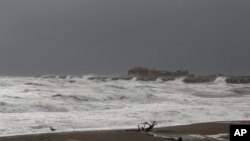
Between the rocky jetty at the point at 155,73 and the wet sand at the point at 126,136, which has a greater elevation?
the rocky jetty at the point at 155,73

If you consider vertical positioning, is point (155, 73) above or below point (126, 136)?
above

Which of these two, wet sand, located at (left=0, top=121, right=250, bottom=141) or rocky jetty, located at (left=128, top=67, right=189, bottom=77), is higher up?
rocky jetty, located at (left=128, top=67, right=189, bottom=77)

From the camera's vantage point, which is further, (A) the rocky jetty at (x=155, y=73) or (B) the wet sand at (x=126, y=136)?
(A) the rocky jetty at (x=155, y=73)

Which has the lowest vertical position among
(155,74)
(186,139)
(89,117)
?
(186,139)

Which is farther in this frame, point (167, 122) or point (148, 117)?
point (148, 117)

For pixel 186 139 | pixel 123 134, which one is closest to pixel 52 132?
pixel 123 134

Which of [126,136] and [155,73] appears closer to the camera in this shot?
[126,136]

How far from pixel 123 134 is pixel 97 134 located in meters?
0.72

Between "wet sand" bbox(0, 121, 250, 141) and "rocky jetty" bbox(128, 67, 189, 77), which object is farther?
"rocky jetty" bbox(128, 67, 189, 77)

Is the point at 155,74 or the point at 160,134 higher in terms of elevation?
the point at 155,74

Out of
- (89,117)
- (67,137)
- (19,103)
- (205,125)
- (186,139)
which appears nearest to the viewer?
(186,139)

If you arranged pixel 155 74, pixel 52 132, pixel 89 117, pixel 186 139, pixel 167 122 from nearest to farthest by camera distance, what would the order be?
pixel 186 139 < pixel 52 132 < pixel 167 122 < pixel 89 117 < pixel 155 74

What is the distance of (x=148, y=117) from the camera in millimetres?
16203

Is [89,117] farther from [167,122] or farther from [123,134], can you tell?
[123,134]
